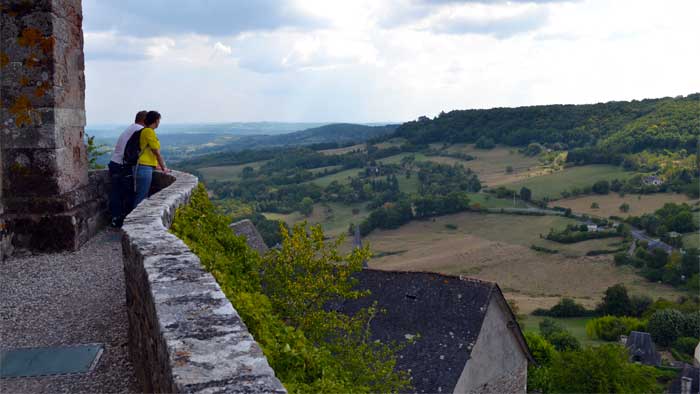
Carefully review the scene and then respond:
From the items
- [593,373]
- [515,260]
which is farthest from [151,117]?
[515,260]

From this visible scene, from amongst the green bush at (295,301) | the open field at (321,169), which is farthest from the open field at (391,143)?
the green bush at (295,301)

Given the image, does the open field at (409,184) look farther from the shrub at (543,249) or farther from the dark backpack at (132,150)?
the dark backpack at (132,150)

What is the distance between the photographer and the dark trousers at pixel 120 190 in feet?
32.2

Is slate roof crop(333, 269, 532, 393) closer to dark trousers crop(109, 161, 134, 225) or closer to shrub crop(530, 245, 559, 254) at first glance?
dark trousers crop(109, 161, 134, 225)

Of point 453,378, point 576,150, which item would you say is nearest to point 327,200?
point 576,150

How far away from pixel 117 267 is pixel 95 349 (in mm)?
2508

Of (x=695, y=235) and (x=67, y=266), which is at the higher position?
(x=67, y=266)

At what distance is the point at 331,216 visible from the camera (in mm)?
83562

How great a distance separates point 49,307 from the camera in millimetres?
6566

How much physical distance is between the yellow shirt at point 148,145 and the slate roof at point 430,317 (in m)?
7.00

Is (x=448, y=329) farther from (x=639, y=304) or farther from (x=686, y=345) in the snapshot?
(x=639, y=304)

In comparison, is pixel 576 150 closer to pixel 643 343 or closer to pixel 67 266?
pixel 643 343

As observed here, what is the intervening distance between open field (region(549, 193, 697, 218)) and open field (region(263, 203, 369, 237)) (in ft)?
88.5

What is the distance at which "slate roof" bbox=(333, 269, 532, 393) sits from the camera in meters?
13.3
